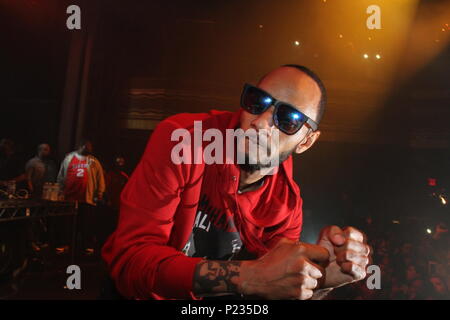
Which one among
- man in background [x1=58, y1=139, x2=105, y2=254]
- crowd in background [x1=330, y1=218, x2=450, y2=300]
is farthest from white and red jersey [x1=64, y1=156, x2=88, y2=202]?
crowd in background [x1=330, y1=218, x2=450, y2=300]

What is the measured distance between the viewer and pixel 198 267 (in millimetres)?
1095

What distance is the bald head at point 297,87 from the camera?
1538mm

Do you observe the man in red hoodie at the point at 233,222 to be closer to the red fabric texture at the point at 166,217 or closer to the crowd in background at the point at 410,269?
the red fabric texture at the point at 166,217

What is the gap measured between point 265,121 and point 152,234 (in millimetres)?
748

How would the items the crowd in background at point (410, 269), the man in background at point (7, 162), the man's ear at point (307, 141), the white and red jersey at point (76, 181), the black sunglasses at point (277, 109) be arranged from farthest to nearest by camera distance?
the white and red jersey at point (76, 181)
the man in background at point (7, 162)
the crowd in background at point (410, 269)
the man's ear at point (307, 141)
the black sunglasses at point (277, 109)

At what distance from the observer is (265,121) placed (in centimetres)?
153

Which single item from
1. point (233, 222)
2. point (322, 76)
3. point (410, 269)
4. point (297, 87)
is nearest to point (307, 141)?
point (297, 87)

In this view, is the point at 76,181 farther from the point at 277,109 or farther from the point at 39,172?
the point at 277,109

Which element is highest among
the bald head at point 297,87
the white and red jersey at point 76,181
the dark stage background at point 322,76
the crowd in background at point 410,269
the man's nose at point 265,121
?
the dark stage background at point 322,76

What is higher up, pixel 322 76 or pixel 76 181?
pixel 322 76

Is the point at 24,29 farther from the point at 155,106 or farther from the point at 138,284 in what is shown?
the point at 138,284

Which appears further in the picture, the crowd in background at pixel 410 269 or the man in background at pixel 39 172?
the man in background at pixel 39 172

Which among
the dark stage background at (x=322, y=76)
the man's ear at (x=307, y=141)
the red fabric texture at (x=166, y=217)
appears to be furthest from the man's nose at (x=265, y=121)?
the dark stage background at (x=322, y=76)

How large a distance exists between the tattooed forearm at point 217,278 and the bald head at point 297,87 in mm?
858
